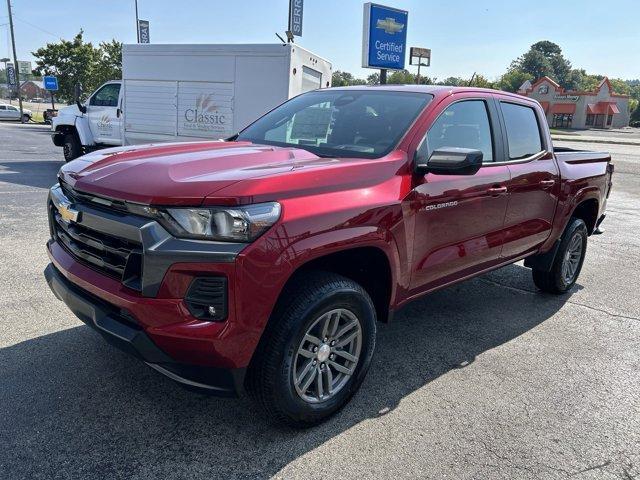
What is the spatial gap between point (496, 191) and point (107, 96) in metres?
11.6

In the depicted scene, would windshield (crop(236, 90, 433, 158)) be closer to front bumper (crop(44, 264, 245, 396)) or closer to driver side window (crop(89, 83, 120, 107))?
front bumper (crop(44, 264, 245, 396))

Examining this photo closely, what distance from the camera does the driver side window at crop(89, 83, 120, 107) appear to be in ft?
42.3

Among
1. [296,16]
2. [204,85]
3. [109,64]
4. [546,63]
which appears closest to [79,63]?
[109,64]

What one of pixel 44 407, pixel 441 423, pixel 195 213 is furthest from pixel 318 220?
pixel 44 407

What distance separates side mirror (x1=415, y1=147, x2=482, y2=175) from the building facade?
78.7m

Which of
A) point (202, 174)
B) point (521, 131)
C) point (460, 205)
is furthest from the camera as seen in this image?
point (521, 131)

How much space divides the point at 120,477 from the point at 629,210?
1143 centimetres

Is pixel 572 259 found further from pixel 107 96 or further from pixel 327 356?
pixel 107 96

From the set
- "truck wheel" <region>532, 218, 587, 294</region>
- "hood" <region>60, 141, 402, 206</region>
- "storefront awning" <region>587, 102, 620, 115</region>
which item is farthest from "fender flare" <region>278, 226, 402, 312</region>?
"storefront awning" <region>587, 102, 620, 115</region>

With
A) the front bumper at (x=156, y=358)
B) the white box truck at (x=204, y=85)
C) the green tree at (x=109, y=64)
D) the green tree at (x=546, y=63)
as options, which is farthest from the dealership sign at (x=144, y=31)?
the green tree at (x=546, y=63)

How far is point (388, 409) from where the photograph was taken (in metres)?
3.19

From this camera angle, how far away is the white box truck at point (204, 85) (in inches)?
396

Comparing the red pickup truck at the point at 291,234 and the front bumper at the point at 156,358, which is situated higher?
the red pickup truck at the point at 291,234

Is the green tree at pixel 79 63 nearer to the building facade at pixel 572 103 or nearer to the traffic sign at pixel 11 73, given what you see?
the traffic sign at pixel 11 73
